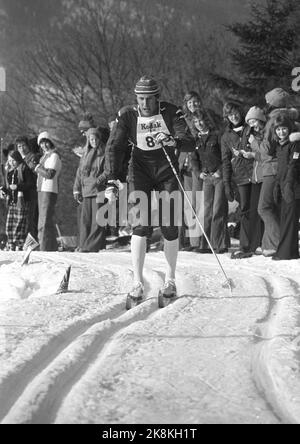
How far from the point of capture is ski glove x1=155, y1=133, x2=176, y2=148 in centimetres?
519

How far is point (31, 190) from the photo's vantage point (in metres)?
10.9

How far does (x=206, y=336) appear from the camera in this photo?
384 cm

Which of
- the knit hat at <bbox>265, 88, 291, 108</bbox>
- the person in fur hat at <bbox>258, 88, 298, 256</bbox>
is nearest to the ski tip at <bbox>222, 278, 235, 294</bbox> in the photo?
the person in fur hat at <bbox>258, 88, 298, 256</bbox>

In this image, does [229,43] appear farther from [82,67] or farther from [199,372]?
[199,372]

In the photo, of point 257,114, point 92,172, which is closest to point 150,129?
point 257,114

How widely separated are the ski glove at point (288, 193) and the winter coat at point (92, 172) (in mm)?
3163

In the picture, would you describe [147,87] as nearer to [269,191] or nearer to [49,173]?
[269,191]

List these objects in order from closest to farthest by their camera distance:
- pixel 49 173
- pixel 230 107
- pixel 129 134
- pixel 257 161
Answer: pixel 129 134 → pixel 257 161 → pixel 230 107 → pixel 49 173

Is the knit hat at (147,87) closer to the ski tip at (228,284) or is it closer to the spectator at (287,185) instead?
the ski tip at (228,284)

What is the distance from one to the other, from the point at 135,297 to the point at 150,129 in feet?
4.66

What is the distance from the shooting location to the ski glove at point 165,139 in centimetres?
519

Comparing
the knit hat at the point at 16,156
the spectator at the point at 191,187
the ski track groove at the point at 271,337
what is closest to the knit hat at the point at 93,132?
the spectator at the point at 191,187

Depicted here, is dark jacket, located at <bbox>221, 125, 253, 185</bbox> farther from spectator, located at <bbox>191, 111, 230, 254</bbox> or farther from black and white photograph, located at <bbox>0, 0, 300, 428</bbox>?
spectator, located at <bbox>191, 111, 230, 254</bbox>
